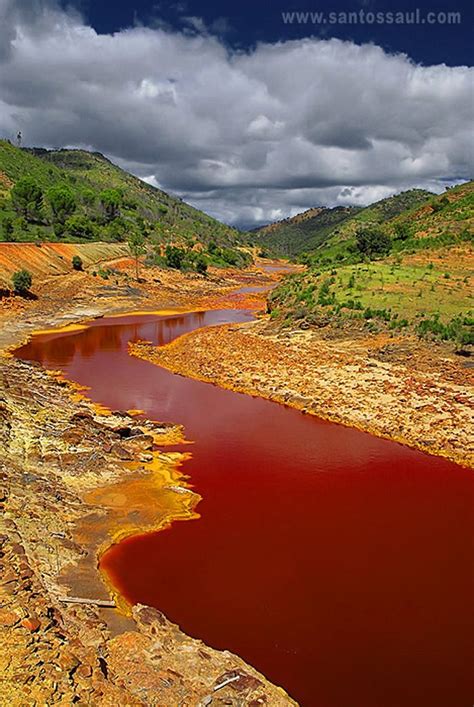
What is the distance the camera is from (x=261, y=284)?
82.5 metres

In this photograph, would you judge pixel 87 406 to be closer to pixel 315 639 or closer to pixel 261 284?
pixel 315 639

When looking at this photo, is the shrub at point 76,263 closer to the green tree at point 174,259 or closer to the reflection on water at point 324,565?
the green tree at point 174,259

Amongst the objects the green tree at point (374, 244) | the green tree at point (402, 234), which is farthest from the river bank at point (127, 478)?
the green tree at point (402, 234)

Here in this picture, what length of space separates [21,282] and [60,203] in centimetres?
3543

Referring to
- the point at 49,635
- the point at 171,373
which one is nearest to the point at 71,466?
the point at 49,635

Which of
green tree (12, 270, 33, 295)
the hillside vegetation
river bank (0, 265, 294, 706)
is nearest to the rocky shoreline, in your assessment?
the hillside vegetation

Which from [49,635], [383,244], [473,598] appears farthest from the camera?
[383,244]

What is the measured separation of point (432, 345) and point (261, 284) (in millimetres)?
57082

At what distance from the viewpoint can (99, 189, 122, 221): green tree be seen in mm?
92125

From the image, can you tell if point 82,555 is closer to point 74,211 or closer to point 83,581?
point 83,581

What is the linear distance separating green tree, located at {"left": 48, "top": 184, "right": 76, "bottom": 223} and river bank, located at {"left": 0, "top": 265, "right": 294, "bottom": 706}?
2350 inches

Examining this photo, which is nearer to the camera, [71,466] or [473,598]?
[473,598]

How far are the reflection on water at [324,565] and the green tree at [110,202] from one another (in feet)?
270

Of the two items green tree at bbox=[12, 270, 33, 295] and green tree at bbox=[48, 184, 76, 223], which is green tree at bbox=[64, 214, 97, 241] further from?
green tree at bbox=[12, 270, 33, 295]
